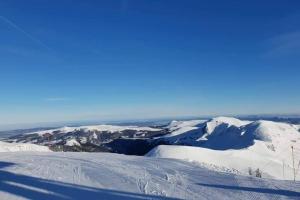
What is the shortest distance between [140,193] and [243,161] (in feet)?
256

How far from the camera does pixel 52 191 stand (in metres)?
13.7

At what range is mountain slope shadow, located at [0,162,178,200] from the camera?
42.3 ft

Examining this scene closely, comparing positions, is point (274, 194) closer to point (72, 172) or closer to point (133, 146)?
point (72, 172)

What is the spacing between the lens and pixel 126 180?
51.8 feet

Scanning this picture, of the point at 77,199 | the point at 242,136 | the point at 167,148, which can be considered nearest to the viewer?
the point at 77,199

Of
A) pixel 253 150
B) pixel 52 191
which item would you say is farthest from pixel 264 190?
pixel 253 150

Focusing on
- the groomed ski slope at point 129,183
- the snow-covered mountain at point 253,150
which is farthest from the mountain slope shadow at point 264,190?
the snow-covered mountain at point 253,150

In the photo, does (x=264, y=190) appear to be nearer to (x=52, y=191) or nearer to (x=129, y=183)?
(x=129, y=183)

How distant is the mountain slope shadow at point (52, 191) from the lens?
12.9 meters

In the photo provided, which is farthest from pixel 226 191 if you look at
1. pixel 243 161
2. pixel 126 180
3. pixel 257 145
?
pixel 257 145

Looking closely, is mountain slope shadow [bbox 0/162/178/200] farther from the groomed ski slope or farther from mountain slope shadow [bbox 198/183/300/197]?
mountain slope shadow [bbox 198/183/300/197]

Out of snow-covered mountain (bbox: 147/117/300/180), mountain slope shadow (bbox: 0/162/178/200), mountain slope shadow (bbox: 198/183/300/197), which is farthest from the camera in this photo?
snow-covered mountain (bbox: 147/117/300/180)

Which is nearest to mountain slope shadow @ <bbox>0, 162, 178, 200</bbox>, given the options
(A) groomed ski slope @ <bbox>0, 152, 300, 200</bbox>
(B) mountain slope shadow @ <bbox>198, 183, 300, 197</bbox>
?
(A) groomed ski slope @ <bbox>0, 152, 300, 200</bbox>

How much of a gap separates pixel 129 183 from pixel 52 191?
2901 millimetres
